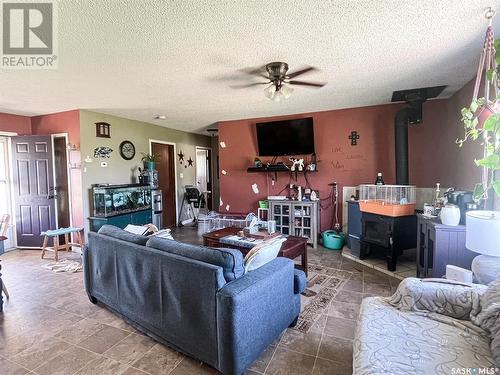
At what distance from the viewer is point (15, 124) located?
462 centimetres

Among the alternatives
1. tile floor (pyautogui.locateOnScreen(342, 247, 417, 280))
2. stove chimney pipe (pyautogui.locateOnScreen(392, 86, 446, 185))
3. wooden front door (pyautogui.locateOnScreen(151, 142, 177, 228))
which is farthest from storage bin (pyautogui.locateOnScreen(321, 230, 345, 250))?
wooden front door (pyautogui.locateOnScreen(151, 142, 177, 228))

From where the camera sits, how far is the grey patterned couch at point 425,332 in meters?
1.19

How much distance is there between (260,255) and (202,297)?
19.5 inches

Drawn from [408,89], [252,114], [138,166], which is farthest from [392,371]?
[138,166]

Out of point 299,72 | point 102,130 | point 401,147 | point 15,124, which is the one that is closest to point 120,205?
point 102,130

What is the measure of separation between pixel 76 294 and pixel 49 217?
2449 millimetres

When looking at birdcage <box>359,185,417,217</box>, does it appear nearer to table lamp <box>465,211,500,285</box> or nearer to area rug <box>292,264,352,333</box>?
area rug <box>292,264,352,333</box>

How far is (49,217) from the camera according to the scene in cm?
463

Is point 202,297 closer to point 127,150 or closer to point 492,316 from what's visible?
point 492,316

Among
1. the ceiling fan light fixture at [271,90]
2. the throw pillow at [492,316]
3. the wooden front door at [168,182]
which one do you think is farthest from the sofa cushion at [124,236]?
the wooden front door at [168,182]

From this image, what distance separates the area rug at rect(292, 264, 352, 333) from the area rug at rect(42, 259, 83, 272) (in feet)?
10.2

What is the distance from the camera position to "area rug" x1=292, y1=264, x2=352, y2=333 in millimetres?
2336

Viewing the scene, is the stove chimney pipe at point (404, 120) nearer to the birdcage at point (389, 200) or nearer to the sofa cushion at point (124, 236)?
the birdcage at point (389, 200)

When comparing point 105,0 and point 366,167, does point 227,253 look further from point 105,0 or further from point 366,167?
point 366,167
